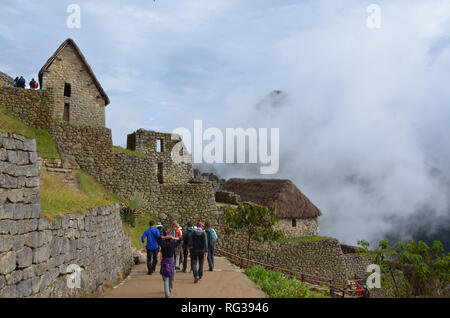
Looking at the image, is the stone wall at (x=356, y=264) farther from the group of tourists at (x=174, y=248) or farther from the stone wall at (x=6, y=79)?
the stone wall at (x=6, y=79)

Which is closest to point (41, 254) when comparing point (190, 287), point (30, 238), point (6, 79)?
point (30, 238)

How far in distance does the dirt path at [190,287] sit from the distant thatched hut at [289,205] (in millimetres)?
18911

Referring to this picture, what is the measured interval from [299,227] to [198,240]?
2314cm

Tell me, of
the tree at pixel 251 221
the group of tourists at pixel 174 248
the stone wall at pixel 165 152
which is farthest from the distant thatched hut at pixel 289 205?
the group of tourists at pixel 174 248

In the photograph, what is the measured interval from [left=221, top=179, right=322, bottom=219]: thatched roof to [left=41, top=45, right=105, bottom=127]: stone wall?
17.4 metres

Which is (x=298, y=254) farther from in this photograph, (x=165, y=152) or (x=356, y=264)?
(x=165, y=152)

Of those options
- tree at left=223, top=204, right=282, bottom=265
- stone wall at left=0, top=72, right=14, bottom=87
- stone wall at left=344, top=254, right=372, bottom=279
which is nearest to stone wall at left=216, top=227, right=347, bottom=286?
tree at left=223, top=204, right=282, bottom=265

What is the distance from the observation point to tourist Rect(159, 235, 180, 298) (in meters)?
7.76

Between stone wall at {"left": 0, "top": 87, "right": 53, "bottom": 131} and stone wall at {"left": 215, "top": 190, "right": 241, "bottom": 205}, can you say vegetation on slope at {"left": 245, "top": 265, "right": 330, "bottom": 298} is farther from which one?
stone wall at {"left": 215, "top": 190, "right": 241, "bottom": 205}

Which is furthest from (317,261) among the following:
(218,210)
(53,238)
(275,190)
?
(53,238)

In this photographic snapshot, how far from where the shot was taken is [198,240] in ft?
31.7

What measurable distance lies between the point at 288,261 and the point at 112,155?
15.0 m
